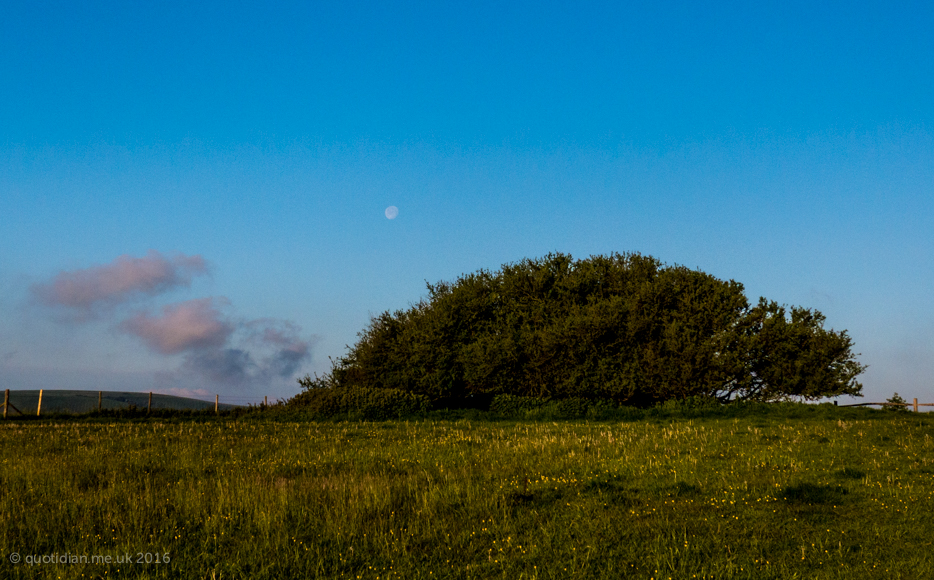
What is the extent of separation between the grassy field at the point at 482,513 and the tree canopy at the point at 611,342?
22.0 meters

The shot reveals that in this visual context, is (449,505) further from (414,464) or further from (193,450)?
(193,450)

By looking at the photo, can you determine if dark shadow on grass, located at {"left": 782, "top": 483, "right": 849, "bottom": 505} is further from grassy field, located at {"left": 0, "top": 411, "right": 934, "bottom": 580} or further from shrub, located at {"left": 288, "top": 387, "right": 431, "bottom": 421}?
shrub, located at {"left": 288, "top": 387, "right": 431, "bottom": 421}

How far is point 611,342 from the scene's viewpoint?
1547 inches

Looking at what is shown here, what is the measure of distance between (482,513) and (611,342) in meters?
30.9

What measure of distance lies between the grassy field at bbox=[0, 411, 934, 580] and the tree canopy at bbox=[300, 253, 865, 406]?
22.0 m

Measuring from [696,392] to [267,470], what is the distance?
3085cm

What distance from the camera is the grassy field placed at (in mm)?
7660

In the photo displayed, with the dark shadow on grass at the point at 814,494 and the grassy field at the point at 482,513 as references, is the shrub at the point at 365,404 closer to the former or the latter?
the grassy field at the point at 482,513

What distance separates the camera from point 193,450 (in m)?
17.2

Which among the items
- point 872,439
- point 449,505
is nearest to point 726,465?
point 449,505

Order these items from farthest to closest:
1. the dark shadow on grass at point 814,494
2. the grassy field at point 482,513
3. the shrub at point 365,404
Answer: the shrub at point 365,404 < the dark shadow on grass at point 814,494 < the grassy field at point 482,513

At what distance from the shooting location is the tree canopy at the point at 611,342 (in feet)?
125
